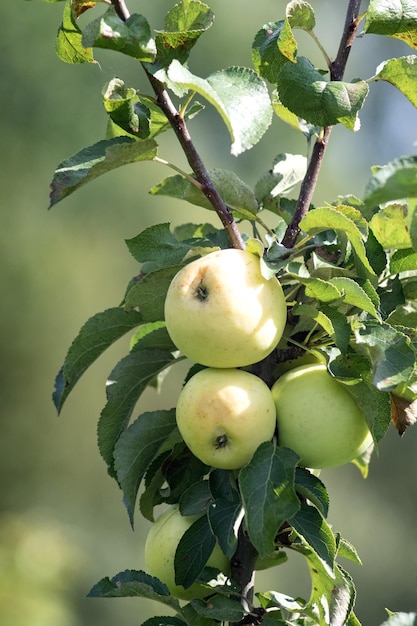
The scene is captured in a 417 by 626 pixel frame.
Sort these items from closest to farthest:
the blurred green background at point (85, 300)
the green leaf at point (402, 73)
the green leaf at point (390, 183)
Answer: the green leaf at point (390, 183) < the green leaf at point (402, 73) < the blurred green background at point (85, 300)

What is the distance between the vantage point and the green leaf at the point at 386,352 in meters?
0.49

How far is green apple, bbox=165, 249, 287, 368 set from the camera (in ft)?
1.72

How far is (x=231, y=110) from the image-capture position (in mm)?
503

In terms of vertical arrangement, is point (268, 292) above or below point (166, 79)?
below

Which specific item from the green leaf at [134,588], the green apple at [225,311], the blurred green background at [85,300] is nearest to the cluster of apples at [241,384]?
the green apple at [225,311]

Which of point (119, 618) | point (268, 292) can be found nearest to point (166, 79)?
point (268, 292)

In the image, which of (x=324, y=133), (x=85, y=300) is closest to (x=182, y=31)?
(x=324, y=133)

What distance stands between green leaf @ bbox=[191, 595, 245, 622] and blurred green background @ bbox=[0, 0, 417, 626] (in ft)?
Answer: 5.99

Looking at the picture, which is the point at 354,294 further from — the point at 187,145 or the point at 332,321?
the point at 187,145

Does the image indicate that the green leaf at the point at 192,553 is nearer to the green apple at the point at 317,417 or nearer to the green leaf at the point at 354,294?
the green apple at the point at 317,417

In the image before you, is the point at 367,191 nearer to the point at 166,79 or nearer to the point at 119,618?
the point at 166,79

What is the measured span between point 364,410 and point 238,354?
96mm

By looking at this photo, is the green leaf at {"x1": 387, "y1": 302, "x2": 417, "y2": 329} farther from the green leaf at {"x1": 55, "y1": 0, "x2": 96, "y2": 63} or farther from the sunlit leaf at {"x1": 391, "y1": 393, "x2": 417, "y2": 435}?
the green leaf at {"x1": 55, "y1": 0, "x2": 96, "y2": 63}

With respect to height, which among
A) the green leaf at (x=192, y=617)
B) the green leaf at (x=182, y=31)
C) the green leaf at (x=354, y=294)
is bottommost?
the green leaf at (x=192, y=617)
